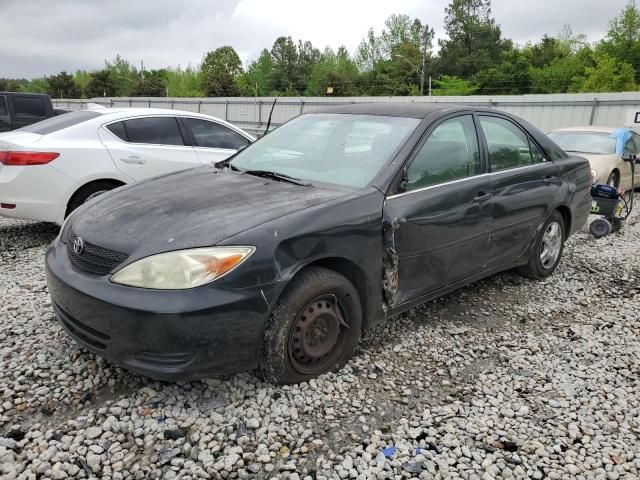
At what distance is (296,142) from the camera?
398cm

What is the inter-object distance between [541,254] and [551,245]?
0.20 meters

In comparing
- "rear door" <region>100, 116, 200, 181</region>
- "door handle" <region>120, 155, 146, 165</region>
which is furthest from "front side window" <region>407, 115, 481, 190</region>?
"door handle" <region>120, 155, 146, 165</region>

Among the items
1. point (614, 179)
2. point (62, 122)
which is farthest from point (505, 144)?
point (614, 179)

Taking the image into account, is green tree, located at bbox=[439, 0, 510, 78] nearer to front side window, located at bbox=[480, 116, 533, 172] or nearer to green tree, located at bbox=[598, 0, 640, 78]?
green tree, located at bbox=[598, 0, 640, 78]

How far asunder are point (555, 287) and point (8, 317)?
4651mm

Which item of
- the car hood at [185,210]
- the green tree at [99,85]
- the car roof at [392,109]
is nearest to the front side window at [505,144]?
the car roof at [392,109]

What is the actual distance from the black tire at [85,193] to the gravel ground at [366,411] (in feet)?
5.44

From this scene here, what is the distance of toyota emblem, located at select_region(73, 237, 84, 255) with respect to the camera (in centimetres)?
286

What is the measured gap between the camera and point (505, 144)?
170 inches

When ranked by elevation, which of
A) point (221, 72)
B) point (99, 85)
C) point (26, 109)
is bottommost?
point (26, 109)

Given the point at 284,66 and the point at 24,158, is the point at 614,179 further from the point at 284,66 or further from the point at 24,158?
the point at 284,66

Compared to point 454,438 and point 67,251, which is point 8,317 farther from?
point 454,438

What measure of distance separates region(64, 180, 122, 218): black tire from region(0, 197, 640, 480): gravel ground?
65.3 inches

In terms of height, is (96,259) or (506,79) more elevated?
(506,79)
